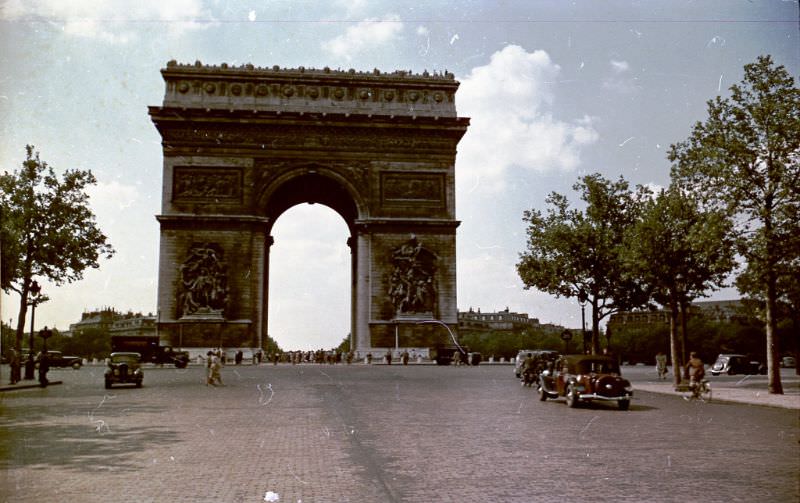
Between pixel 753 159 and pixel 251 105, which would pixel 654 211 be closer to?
pixel 753 159

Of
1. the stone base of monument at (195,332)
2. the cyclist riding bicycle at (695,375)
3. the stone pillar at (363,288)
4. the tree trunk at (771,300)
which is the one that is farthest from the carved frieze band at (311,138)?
the cyclist riding bicycle at (695,375)

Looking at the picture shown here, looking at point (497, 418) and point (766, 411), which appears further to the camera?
point (766, 411)

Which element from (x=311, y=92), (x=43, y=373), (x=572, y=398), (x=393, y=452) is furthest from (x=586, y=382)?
(x=311, y=92)

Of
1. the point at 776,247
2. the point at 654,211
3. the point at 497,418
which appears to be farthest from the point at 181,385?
the point at 776,247

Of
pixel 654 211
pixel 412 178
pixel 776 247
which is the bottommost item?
pixel 776 247

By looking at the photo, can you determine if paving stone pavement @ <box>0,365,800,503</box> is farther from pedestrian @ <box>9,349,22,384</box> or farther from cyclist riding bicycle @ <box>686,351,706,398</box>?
pedestrian @ <box>9,349,22,384</box>

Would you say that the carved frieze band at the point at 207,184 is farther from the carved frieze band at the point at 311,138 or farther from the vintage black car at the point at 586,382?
the vintage black car at the point at 586,382

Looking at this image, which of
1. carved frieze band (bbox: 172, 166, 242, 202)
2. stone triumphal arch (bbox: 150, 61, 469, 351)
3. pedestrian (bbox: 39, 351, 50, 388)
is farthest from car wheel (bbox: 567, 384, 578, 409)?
carved frieze band (bbox: 172, 166, 242, 202)
